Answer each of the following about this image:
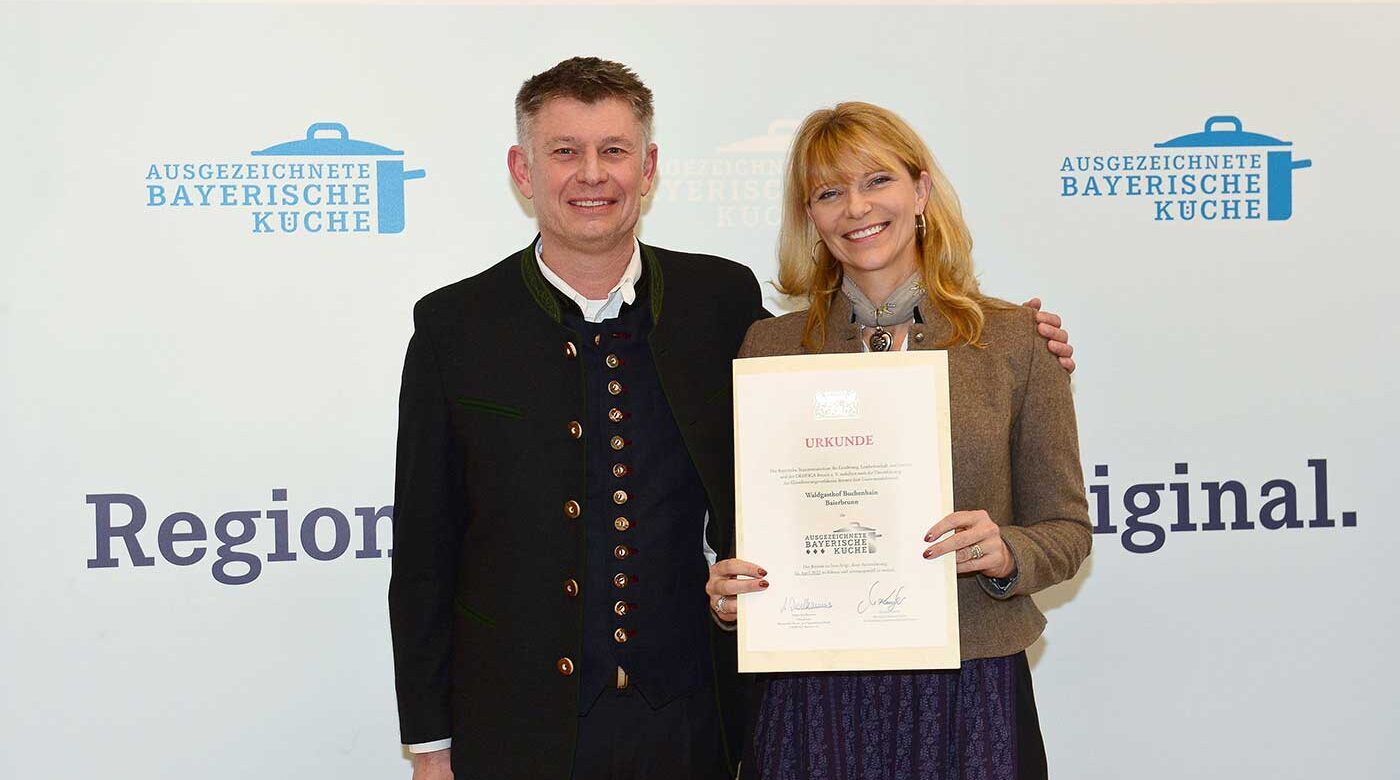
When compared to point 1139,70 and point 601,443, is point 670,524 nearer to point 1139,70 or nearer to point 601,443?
point 601,443

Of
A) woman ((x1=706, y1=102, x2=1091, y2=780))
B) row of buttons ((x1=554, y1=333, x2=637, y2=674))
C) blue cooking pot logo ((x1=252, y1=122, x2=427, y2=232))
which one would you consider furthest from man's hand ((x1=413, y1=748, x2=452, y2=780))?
blue cooking pot logo ((x1=252, y1=122, x2=427, y2=232))

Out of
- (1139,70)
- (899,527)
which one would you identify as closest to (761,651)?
(899,527)

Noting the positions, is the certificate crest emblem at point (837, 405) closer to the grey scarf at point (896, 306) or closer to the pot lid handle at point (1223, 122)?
the grey scarf at point (896, 306)

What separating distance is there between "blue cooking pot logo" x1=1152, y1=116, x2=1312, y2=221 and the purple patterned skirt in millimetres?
1664

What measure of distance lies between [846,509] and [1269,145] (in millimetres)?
1875

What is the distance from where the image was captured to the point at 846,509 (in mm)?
1923

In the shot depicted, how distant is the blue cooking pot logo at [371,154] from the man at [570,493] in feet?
2.33

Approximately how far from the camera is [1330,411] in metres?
3.16

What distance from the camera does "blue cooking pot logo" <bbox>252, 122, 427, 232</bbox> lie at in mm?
2922

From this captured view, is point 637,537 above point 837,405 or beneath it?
beneath
